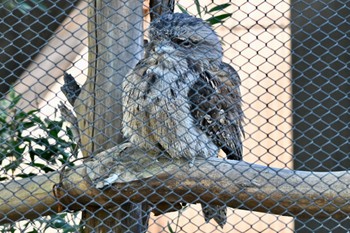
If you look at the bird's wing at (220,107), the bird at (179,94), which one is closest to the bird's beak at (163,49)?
the bird at (179,94)

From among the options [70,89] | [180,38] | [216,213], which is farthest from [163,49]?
[216,213]

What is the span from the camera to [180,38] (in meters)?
2.71

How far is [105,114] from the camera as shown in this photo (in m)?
2.78

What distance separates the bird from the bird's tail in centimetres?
3

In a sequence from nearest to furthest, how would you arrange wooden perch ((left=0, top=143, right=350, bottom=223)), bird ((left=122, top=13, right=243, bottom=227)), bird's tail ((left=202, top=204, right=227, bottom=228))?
wooden perch ((left=0, top=143, right=350, bottom=223)) → bird ((left=122, top=13, right=243, bottom=227)) → bird's tail ((left=202, top=204, right=227, bottom=228))

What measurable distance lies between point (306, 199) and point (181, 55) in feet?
2.53

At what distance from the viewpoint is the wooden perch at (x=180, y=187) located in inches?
95.2

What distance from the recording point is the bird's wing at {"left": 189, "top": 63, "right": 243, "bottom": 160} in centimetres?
265

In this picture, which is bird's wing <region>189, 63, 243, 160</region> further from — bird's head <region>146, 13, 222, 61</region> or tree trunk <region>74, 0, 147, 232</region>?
tree trunk <region>74, 0, 147, 232</region>

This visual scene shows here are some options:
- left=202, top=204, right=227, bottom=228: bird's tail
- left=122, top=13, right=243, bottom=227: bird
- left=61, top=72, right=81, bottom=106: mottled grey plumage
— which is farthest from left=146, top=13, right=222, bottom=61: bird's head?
left=202, top=204, right=227, bottom=228: bird's tail

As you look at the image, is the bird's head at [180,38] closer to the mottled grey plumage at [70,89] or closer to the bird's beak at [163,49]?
the bird's beak at [163,49]

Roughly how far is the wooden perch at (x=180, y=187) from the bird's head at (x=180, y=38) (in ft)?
1.38

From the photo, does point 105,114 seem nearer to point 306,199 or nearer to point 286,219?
point 306,199

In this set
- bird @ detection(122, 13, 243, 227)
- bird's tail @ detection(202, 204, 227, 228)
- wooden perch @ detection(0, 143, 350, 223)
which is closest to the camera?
wooden perch @ detection(0, 143, 350, 223)
